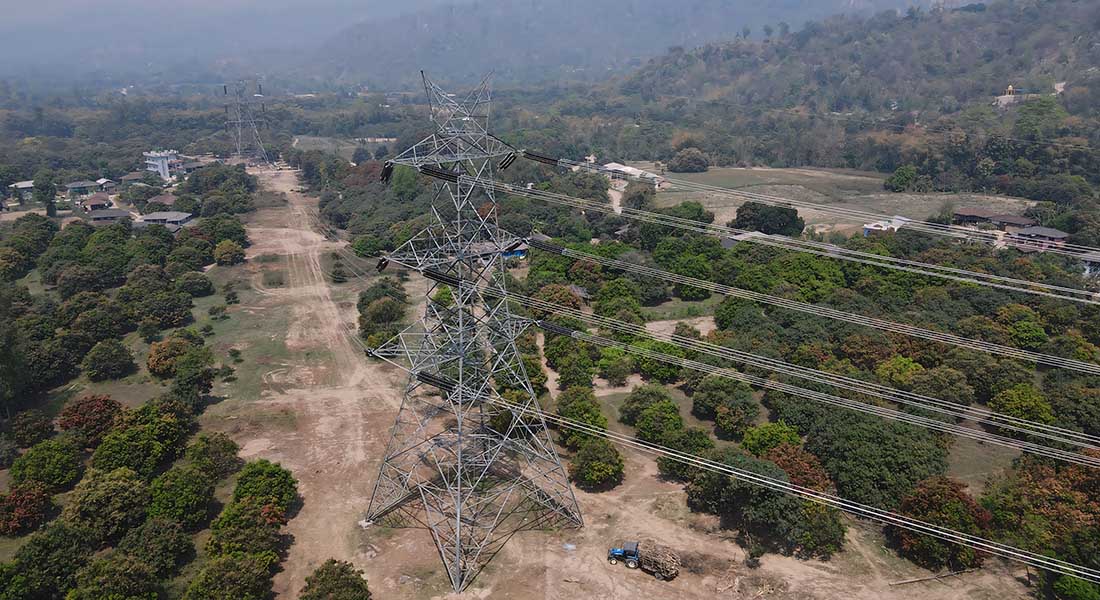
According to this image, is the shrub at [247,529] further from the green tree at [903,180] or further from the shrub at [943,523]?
the green tree at [903,180]

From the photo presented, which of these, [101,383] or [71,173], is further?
[71,173]

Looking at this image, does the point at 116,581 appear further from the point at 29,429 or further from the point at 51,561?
the point at 29,429

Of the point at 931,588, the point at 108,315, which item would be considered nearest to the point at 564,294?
the point at 931,588

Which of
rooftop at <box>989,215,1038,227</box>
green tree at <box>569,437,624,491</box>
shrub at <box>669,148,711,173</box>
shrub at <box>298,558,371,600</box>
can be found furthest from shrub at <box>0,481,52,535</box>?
shrub at <box>669,148,711,173</box>

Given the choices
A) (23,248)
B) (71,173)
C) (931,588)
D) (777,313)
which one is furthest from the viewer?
(71,173)

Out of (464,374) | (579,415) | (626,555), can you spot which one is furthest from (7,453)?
(626,555)

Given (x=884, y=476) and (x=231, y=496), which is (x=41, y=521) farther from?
(x=884, y=476)

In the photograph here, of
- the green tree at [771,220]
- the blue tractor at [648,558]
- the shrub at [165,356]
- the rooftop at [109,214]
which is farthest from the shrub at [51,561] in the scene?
the rooftop at [109,214]
